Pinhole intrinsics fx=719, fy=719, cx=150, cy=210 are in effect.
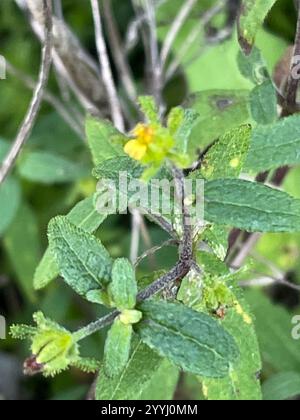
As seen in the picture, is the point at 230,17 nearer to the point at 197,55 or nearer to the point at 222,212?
the point at 197,55

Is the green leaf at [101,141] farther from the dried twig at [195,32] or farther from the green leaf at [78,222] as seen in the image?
the dried twig at [195,32]

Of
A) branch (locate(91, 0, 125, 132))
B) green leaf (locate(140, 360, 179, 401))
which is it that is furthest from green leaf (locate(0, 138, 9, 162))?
green leaf (locate(140, 360, 179, 401))

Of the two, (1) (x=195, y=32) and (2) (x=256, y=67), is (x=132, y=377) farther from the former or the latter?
(1) (x=195, y=32)

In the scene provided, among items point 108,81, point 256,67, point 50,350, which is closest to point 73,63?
point 108,81

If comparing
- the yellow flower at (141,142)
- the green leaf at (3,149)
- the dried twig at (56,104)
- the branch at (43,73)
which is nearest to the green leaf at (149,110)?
the yellow flower at (141,142)
